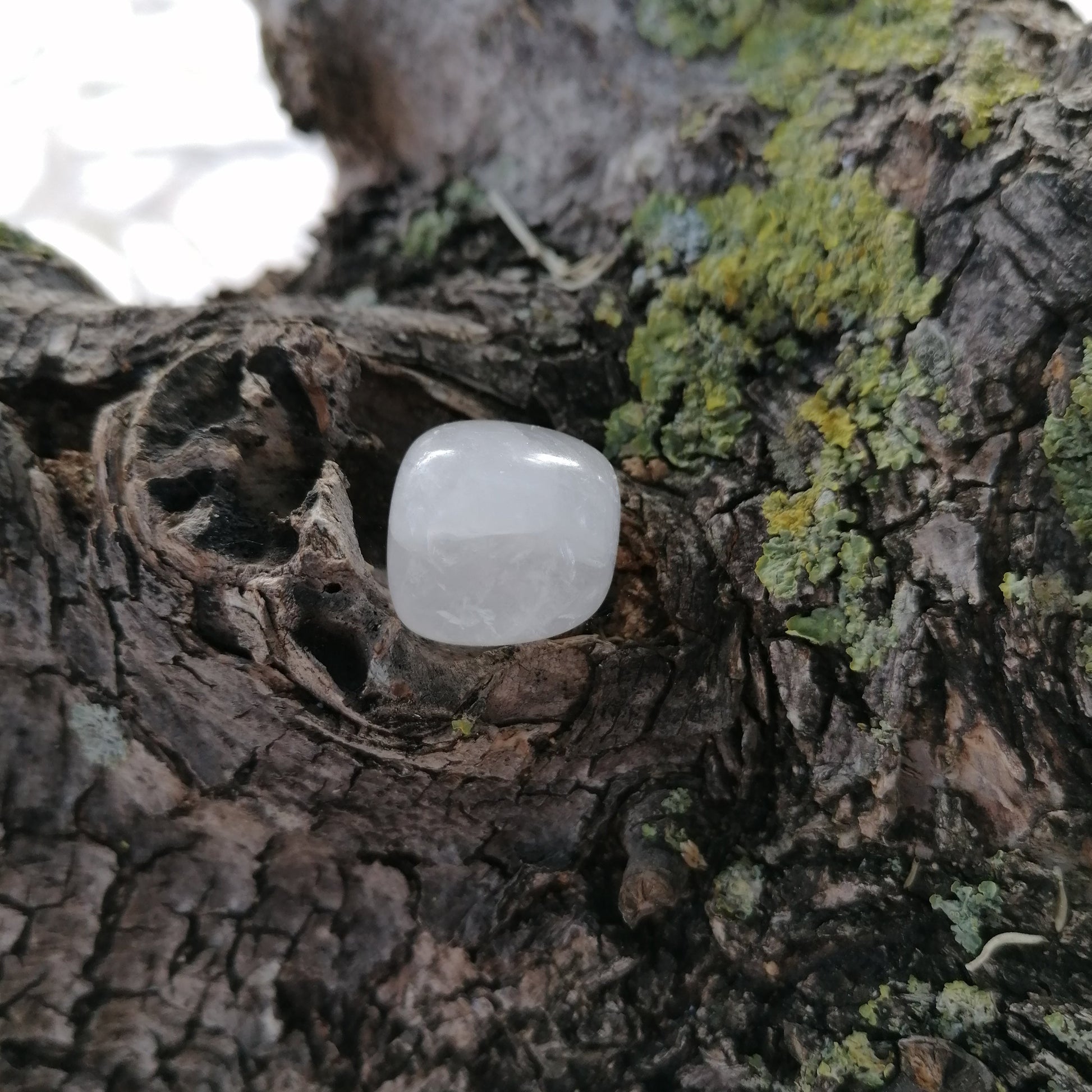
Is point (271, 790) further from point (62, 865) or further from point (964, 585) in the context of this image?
point (964, 585)

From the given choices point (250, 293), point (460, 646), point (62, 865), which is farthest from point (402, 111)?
point (62, 865)

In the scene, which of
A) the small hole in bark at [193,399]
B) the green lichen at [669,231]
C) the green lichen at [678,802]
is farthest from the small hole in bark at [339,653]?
the green lichen at [669,231]

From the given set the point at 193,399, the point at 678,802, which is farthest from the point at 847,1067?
the point at 193,399

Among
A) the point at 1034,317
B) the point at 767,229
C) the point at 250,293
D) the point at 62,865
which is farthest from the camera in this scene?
the point at 250,293

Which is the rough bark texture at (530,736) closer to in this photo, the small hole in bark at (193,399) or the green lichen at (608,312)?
the small hole in bark at (193,399)

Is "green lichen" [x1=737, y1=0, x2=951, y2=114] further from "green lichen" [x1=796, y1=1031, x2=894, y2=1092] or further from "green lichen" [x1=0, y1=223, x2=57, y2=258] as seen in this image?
"green lichen" [x1=796, y1=1031, x2=894, y2=1092]

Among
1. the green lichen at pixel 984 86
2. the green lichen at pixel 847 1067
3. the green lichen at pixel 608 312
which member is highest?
the green lichen at pixel 984 86

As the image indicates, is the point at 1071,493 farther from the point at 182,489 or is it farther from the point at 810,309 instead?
the point at 182,489

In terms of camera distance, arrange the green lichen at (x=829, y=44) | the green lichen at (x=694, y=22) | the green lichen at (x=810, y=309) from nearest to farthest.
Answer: the green lichen at (x=810, y=309) < the green lichen at (x=829, y=44) < the green lichen at (x=694, y=22)
